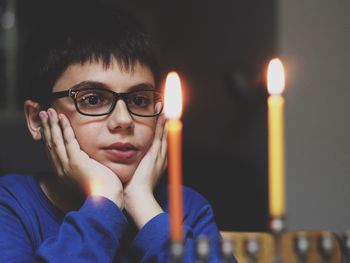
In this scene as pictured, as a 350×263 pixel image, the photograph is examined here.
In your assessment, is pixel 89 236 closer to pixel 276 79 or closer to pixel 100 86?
pixel 100 86

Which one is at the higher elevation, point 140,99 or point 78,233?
point 140,99

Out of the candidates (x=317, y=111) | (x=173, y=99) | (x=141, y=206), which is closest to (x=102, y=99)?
(x=141, y=206)

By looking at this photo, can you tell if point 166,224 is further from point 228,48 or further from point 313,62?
Answer: point 228,48

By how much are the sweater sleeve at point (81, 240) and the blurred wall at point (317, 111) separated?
1.67ft

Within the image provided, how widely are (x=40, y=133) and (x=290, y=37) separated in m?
0.78

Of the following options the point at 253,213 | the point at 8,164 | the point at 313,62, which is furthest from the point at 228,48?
the point at 8,164

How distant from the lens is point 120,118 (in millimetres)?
1062

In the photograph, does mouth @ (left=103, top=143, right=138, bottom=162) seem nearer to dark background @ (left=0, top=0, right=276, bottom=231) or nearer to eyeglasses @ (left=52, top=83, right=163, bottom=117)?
eyeglasses @ (left=52, top=83, right=163, bottom=117)

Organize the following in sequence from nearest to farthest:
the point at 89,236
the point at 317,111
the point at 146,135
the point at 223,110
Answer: the point at 89,236 < the point at 146,135 < the point at 317,111 < the point at 223,110

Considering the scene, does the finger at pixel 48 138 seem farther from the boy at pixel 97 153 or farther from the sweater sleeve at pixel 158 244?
the sweater sleeve at pixel 158 244

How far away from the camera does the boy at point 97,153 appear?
0.95 m

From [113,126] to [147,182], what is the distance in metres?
0.13

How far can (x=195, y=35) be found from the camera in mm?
2812

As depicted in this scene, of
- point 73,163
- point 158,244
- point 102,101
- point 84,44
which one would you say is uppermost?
point 84,44
